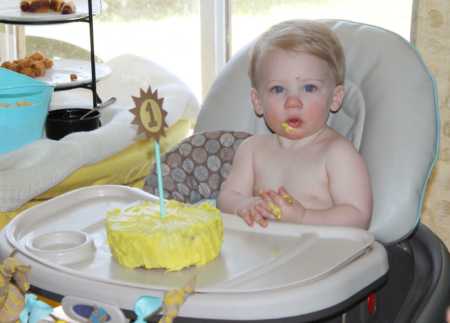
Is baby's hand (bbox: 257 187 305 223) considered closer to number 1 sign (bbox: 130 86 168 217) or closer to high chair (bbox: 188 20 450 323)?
high chair (bbox: 188 20 450 323)

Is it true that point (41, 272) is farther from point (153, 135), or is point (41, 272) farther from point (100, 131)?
point (100, 131)

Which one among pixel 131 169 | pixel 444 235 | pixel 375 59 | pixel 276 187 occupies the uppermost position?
pixel 375 59

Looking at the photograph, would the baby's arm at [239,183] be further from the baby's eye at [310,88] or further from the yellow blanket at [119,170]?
the yellow blanket at [119,170]

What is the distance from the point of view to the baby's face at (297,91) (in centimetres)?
129

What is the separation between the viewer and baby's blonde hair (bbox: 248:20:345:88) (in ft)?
4.26

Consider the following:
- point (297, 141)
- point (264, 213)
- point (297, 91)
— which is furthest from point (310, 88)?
point (264, 213)

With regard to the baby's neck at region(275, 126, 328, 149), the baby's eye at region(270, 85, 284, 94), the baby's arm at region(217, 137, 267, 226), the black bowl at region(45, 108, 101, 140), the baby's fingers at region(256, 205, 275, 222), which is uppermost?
the baby's eye at region(270, 85, 284, 94)

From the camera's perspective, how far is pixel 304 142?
4.53 feet

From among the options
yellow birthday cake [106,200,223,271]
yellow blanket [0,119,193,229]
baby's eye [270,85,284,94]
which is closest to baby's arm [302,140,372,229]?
baby's eye [270,85,284,94]

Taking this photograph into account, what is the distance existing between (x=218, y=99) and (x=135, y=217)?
472 millimetres

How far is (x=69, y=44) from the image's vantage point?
105 inches

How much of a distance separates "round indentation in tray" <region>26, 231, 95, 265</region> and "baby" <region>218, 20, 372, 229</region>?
0.25 m

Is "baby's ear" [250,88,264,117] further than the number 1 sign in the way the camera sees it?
Yes

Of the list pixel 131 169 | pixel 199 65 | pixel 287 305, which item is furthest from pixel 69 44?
pixel 287 305
